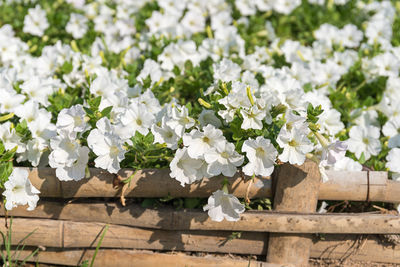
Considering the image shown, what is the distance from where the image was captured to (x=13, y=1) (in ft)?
13.4

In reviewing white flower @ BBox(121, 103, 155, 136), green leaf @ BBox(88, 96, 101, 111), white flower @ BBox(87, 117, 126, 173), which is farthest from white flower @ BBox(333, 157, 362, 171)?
green leaf @ BBox(88, 96, 101, 111)

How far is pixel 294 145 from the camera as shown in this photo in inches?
87.7

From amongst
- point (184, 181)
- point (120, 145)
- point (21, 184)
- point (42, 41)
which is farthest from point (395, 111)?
point (42, 41)

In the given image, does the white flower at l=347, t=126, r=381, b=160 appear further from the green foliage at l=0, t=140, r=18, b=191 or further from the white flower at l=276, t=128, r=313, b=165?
the green foliage at l=0, t=140, r=18, b=191

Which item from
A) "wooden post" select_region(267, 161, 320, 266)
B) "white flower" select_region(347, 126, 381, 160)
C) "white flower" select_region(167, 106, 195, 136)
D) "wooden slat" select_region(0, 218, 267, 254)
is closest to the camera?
"white flower" select_region(167, 106, 195, 136)

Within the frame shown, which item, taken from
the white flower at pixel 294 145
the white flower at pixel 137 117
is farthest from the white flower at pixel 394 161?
the white flower at pixel 137 117

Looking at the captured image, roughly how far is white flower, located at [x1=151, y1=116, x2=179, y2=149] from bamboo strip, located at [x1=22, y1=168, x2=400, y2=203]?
7.1 inches

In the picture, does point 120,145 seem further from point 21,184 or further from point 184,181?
point 21,184

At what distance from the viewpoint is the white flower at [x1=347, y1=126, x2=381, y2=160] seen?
2.75 m

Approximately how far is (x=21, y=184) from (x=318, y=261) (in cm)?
145

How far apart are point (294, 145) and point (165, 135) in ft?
1.87

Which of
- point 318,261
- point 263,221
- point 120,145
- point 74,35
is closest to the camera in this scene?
point 120,145

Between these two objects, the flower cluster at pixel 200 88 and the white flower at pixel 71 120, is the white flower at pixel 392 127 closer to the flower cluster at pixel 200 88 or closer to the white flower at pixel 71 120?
the flower cluster at pixel 200 88

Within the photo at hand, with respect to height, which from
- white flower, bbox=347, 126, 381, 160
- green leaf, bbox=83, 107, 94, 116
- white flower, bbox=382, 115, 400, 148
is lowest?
green leaf, bbox=83, 107, 94, 116
